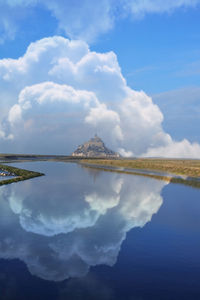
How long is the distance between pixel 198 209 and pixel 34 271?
28.7 m

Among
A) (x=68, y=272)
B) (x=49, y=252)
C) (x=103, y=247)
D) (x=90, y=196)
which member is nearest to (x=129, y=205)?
(x=90, y=196)

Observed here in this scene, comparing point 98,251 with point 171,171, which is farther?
point 171,171

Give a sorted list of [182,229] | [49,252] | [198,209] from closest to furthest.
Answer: [49,252]
[182,229]
[198,209]

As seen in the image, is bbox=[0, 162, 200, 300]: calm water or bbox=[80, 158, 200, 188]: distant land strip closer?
bbox=[0, 162, 200, 300]: calm water

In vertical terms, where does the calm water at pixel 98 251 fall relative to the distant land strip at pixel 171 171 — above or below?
below

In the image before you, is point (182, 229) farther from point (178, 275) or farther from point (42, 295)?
point (42, 295)

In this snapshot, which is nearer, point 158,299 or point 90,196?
point 158,299

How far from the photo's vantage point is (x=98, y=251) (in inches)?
823

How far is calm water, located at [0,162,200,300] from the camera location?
14953 mm

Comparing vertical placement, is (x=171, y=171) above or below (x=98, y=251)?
above

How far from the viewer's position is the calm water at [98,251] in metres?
15.0

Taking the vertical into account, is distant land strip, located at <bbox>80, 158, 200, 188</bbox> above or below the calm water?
above

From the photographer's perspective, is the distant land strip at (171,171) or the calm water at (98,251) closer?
the calm water at (98,251)

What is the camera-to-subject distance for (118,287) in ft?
49.5
